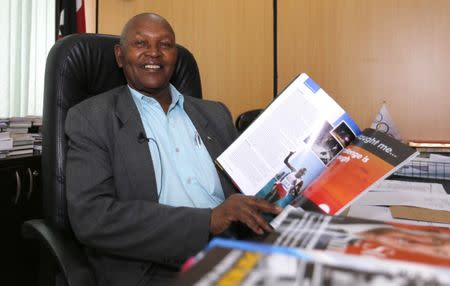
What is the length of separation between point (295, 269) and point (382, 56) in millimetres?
1831

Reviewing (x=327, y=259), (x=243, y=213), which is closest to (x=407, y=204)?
(x=243, y=213)

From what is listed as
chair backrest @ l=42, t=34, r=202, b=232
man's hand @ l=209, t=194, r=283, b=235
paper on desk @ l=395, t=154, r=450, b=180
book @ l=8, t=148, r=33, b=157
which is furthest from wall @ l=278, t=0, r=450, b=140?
book @ l=8, t=148, r=33, b=157

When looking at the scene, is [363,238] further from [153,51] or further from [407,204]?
[153,51]

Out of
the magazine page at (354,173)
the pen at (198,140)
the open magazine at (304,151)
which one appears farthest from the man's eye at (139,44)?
the magazine page at (354,173)

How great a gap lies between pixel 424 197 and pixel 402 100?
3.06 ft

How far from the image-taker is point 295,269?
0.29 meters

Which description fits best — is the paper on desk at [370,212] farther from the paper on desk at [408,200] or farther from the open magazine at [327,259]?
the open magazine at [327,259]

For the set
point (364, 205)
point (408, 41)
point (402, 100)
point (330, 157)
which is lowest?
point (364, 205)

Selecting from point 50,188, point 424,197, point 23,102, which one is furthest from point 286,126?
point 23,102

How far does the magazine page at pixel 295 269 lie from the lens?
0.27 metres

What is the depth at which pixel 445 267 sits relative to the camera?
0.29 meters

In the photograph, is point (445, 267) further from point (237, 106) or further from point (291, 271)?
point (237, 106)

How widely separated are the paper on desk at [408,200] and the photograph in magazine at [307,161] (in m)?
0.21

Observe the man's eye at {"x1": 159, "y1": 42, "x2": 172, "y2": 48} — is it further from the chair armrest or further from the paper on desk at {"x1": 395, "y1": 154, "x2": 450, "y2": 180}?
the paper on desk at {"x1": 395, "y1": 154, "x2": 450, "y2": 180}
